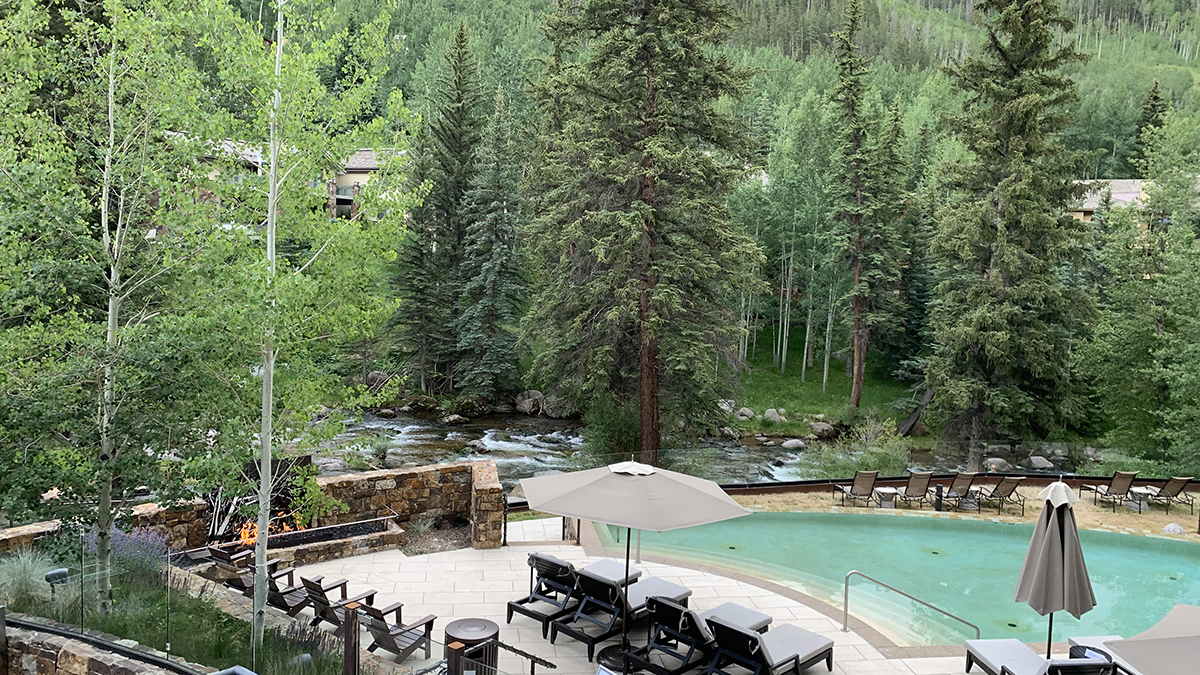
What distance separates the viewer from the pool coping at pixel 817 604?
7.66 metres

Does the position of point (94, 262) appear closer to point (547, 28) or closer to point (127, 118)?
point (127, 118)

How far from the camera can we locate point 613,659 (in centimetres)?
705

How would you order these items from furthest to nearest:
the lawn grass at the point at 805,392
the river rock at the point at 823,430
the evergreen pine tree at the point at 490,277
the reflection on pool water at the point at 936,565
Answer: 1. the lawn grass at the point at 805,392
2. the evergreen pine tree at the point at 490,277
3. the river rock at the point at 823,430
4. the reflection on pool water at the point at 936,565

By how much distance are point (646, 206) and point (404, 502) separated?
8.49 metres

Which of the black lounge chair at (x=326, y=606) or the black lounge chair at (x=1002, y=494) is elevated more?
the black lounge chair at (x=326, y=606)

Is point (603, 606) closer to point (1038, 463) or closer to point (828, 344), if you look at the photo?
point (1038, 463)

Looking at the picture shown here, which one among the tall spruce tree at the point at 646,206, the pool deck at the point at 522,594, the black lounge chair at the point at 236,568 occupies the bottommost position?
the pool deck at the point at 522,594

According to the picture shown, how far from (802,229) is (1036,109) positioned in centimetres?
1598

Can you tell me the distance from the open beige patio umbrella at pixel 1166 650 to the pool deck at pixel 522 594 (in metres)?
2.44

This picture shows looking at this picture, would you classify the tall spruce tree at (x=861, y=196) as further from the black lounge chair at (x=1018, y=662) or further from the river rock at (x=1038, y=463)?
the black lounge chair at (x=1018, y=662)

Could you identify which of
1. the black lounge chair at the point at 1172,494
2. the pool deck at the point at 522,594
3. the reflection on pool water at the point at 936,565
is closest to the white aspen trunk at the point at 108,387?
the pool deck at the point at 522,594

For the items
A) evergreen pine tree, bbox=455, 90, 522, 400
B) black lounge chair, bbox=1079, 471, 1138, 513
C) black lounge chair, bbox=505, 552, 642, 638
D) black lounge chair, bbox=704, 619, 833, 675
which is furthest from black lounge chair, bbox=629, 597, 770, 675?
evergreen pine tree, bbox=455, 90, 522, 400

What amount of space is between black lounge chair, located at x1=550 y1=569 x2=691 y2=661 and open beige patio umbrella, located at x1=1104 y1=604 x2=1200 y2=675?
3.95 metres

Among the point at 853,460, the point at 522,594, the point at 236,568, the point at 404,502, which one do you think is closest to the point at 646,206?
the point at 853,460
